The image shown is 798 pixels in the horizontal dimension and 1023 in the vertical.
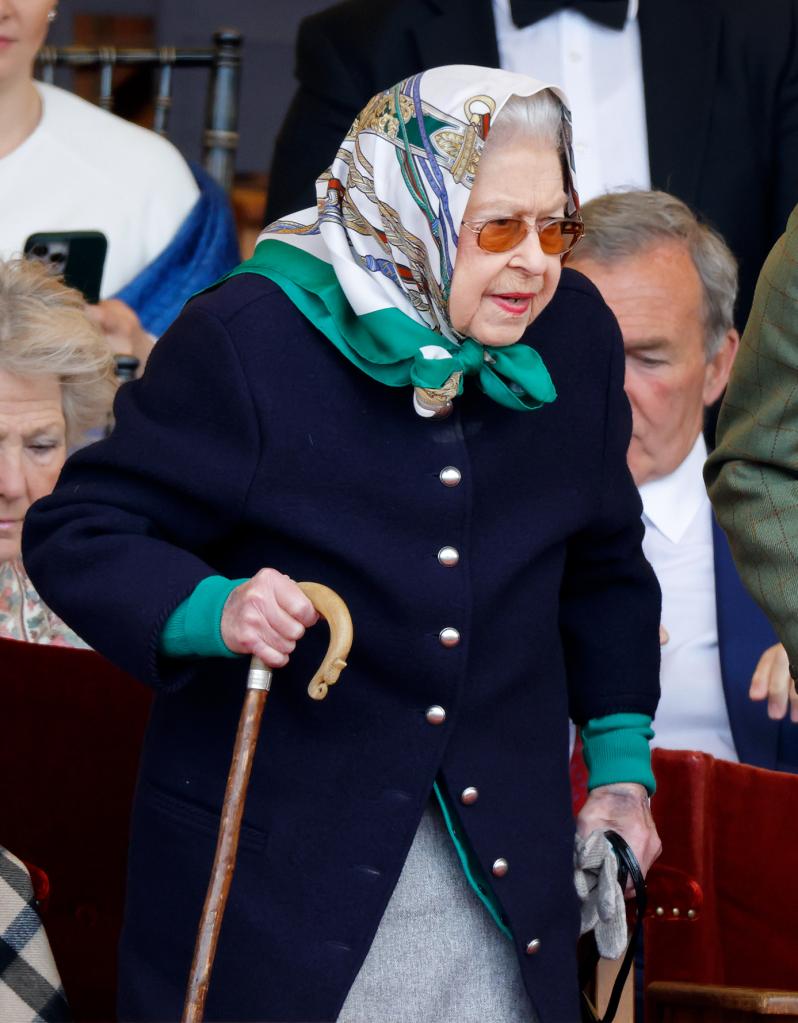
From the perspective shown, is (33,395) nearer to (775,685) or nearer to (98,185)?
(98,185)

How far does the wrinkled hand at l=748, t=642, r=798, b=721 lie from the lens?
2.27 metres

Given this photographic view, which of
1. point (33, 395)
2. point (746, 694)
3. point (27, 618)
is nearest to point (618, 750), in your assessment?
point (746, 694)

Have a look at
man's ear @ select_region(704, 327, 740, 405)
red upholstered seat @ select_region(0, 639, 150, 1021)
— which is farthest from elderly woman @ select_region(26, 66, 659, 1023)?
man's ear @ select_region(704, 327, 740, 405)

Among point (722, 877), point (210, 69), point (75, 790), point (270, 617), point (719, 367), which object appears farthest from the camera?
point (210, 69)

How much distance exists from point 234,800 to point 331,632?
0.53 feet

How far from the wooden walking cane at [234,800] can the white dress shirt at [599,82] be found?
64.2 inches

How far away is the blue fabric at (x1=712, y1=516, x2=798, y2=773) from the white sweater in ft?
3.87

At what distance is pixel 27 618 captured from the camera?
241 cm

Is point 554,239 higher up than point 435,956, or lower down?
higher up

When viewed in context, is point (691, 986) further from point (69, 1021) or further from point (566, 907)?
point (69, 1021)

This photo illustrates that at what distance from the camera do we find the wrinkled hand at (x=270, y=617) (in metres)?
1.37

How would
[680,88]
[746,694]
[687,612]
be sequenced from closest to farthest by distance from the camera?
[746,694], [687,612], [680,88]

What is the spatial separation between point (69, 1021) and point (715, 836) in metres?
0.77

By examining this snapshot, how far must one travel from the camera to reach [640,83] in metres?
2.89
